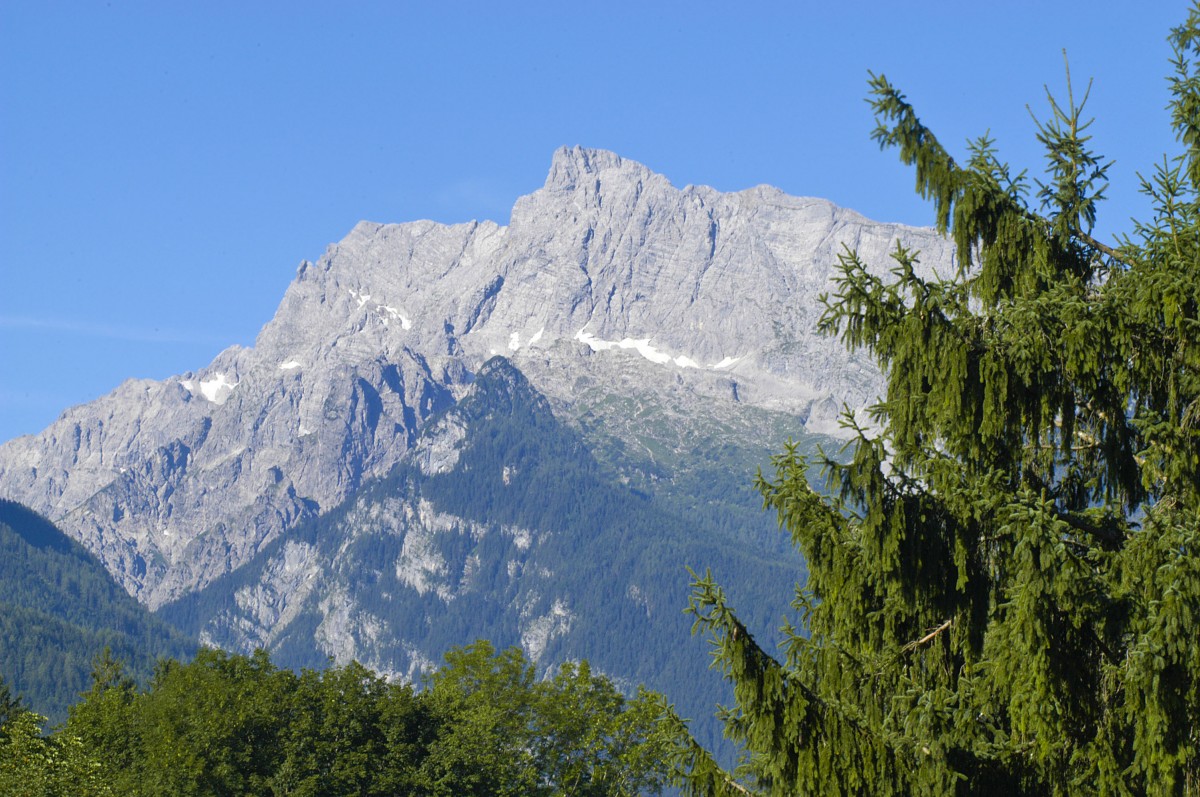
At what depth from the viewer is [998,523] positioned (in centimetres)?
1723

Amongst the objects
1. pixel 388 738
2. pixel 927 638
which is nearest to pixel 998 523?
pixel 927 638

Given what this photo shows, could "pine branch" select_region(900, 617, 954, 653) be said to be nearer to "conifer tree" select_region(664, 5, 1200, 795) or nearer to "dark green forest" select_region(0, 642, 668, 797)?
"conifer tree" select_region(664, 5, 1200, 795)

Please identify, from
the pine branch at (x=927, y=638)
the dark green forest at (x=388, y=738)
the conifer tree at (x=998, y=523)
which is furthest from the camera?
the dark green forest at (x=388, y=738)

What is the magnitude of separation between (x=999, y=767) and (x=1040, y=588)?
3.14 metres

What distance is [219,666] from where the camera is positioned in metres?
88.8

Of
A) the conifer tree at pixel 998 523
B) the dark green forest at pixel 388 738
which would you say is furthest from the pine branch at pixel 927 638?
the dark green forest at pixel 388 738

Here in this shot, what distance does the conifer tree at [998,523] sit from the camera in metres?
15.5

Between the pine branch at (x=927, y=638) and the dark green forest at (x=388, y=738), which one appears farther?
the dark green forest at (x=388, y=738)

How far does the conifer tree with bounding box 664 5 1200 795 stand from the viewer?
15.5 meters

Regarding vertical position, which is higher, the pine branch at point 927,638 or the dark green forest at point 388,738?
the dark green forest at point 388,738

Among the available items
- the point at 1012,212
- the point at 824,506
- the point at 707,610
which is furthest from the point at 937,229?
the point at 707,610

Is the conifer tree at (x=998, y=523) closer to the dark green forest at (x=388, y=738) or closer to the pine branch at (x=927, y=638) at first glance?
the pine branch at (x=927, y=638)

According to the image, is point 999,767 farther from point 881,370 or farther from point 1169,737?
point 881,370

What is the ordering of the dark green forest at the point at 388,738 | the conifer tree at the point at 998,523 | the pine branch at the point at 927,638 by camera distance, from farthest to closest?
1. the dark green forest at the point at 388,738
2. the pine branch at the point at 927,638
3. the conifer tree at the point at 998,523
